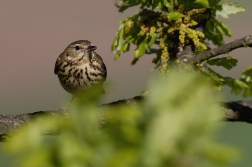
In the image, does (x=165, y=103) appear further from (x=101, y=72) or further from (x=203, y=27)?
(x=101, y=72)

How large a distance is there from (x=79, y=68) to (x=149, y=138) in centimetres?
744

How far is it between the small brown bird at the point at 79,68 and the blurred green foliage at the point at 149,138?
6.65 meters

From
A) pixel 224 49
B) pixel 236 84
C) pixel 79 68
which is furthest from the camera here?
pixel 79 68

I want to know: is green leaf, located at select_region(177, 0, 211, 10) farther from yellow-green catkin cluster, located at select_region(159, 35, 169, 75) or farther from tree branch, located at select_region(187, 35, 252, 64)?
tree branch, located at select_region(187, 35, 252, 64)

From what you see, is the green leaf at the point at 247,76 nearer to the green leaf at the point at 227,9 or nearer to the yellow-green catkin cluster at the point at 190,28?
the yellow-green catkin cluster at the point at 190,28

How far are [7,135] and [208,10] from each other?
4.48 ft

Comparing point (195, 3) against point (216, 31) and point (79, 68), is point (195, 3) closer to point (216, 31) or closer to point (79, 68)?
point (216, 31)

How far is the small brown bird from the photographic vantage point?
7.71 meters

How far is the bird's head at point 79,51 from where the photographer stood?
8.45m

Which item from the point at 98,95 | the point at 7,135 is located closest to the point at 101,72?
the point at 7,135

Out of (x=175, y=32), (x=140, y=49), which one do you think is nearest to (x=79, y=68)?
(x=175, y=32)

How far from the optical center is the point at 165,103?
0.70 m

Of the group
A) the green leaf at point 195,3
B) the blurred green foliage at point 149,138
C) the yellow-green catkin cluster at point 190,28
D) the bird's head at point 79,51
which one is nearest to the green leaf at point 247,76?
the yellow-green catkin cluster at point 190,28

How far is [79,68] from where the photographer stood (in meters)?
8.10
